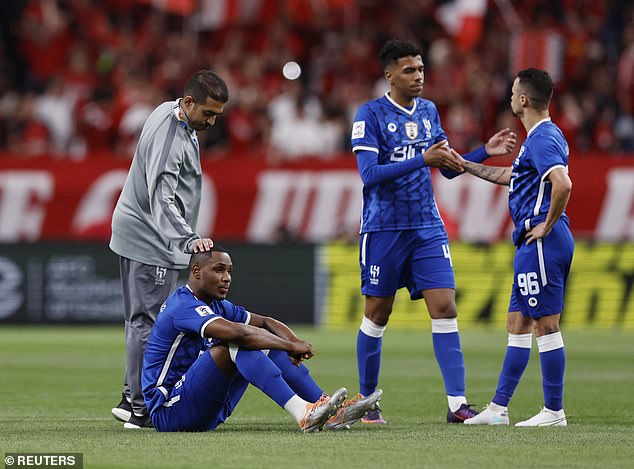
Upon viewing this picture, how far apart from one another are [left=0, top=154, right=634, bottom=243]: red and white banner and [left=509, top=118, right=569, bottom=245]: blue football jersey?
10.4 meters

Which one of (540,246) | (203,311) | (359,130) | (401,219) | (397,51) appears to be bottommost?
(203,311)

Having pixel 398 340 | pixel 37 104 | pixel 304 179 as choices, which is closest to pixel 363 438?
pixel 398 340

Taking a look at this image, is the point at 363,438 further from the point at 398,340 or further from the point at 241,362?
the point at 398,340

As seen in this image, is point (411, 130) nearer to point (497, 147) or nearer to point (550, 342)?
point (497, 147)

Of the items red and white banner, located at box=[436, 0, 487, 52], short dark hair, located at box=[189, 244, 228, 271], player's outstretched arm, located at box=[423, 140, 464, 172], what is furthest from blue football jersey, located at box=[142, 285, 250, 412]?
red and white banner, located at box=[436, 0, 487, 52]

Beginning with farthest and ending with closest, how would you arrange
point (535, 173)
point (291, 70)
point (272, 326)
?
point (291, 70) < point (535, 173) < point (272, 326)

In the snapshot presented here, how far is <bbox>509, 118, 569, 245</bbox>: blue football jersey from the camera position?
845 cm

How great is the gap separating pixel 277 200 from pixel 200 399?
40.1 ft

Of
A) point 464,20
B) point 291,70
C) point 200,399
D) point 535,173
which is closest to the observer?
point 200,399

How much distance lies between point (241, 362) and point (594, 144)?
1338 centimetres

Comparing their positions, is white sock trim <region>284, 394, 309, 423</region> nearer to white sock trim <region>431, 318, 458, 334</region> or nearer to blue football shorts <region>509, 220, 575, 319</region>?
white sock trim <region>431, 318, 458, 334</region>

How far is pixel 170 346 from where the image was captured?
7980 mm

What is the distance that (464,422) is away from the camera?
8.70 meters

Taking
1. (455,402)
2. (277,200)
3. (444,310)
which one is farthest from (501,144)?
(277,200)
